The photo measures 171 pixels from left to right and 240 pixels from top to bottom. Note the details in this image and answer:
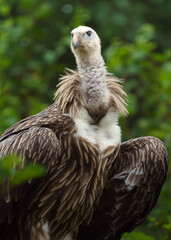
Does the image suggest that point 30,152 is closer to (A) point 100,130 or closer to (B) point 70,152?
(B) point 70,152

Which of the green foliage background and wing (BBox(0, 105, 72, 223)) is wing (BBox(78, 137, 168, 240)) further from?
the green foliage background

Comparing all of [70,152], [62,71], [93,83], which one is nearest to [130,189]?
[70,152]

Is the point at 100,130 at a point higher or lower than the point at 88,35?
lower

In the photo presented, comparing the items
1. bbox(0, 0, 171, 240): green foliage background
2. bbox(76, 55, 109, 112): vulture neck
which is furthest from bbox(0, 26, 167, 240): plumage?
bbox(0, 0, 171, 240): green foliage background

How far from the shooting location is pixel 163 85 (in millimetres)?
9469

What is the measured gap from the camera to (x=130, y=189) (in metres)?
6.84

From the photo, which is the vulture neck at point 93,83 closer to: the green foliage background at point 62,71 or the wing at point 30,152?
the wing at point 30,152

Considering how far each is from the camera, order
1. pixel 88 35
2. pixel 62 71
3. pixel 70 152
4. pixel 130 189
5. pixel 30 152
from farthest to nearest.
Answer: pixel 62 71, pixel 130 189, pixel 88 35, pixel 70 152, pixel 30 152

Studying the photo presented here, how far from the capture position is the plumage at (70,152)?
618 centimetres

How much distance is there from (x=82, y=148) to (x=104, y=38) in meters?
6.62

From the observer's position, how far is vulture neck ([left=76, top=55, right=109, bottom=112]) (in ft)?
21.1

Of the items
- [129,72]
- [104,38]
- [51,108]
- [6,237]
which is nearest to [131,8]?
[104,38]

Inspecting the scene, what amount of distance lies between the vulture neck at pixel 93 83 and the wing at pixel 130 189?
57 cm

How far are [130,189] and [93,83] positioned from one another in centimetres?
104
